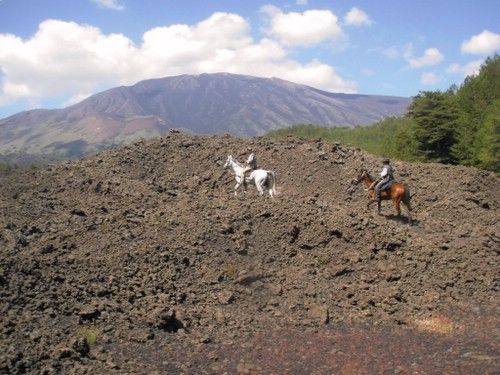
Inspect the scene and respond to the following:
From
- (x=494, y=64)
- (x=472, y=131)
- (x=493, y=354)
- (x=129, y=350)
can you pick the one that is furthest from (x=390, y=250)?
(x=494, y=64)

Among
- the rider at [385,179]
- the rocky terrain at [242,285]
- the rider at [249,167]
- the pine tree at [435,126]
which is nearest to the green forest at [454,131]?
the pine tree at [435,126]

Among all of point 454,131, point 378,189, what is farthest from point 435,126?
point 378,189

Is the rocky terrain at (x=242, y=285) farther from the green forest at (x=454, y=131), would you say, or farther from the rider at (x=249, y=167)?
the green forest at (x=454, y=131)

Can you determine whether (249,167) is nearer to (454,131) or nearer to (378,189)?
(378,189)

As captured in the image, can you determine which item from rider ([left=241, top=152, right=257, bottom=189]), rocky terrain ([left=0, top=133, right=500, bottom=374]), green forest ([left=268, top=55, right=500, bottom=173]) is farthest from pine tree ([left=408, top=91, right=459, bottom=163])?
rider ([left=241, top=152, right=257, bottom=189])

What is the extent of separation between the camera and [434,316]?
1234 centimetres

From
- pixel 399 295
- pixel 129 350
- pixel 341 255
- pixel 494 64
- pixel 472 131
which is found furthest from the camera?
pixel 494 64

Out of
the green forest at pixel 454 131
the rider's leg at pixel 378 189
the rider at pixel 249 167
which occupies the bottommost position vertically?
the rider's leg at pixel 378 189

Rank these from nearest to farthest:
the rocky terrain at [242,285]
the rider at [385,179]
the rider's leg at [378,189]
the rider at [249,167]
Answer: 1. the rocky terrain at [242,285]
2. the rider at [385,179]
3. the rider's leg at [378,189]
4. the rider at [249,167]

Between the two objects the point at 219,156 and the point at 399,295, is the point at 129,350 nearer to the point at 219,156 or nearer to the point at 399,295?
the point at 399,295

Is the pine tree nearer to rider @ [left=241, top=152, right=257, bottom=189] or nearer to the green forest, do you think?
the green forest

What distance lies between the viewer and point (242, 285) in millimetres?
13594

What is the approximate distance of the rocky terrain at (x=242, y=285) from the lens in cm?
1000

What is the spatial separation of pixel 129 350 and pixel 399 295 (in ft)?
23.3
